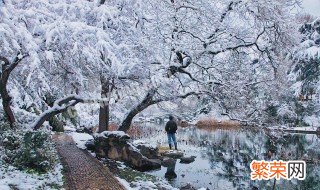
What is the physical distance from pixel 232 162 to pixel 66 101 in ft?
27.0

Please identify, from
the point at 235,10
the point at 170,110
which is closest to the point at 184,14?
the point at 235,10

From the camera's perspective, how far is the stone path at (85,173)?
29.0 ft

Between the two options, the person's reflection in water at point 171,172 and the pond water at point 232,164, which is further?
the person's reflection in water at point 171,172

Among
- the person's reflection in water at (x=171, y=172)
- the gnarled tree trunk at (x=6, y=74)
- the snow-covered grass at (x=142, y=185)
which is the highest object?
the gnarled tree trunk at (x=6, y=74)

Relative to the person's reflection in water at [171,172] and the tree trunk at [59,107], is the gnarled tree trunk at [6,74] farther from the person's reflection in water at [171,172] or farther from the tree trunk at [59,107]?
the person's reflection in water at [171,172]

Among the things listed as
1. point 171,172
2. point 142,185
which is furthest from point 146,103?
point 142,185

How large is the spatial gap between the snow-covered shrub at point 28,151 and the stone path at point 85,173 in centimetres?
71

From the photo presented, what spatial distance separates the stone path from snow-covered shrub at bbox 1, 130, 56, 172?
711 millimetres

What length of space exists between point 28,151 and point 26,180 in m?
1.24

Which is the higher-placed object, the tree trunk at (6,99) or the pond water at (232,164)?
the tree trunk at (6,99)

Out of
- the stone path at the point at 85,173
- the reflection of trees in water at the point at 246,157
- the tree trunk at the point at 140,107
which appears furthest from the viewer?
the tree trunk at the point at 140,107

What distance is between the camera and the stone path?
8.84 metres

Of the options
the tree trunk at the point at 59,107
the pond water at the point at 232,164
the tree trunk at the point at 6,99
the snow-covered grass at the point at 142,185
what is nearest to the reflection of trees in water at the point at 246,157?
the pond water at the point at 232,164

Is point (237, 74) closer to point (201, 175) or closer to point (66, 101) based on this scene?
point (201, 175)
